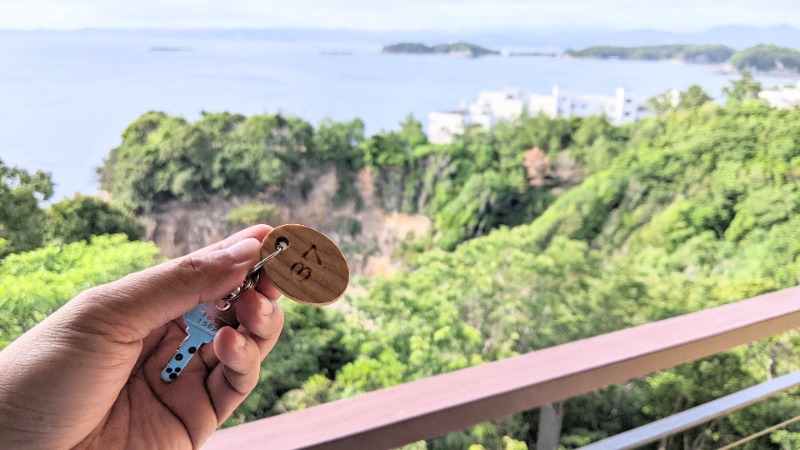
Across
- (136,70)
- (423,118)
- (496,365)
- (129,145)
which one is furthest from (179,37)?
(496,365)

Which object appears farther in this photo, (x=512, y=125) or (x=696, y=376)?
(x=512, y=125)

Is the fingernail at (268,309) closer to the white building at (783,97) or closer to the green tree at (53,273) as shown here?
the green tree at (53,273)

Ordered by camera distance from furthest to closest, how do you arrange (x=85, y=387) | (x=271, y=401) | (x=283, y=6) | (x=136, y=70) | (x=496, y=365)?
(x=283, y=6) < (x=136, y=70) < (x=271, y=401) < (x=496, y=365) < (x=85, y=387)

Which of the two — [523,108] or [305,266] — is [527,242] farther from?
[305,266]

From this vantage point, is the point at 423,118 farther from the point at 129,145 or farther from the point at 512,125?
the point at 129,145

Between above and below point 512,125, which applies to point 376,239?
below

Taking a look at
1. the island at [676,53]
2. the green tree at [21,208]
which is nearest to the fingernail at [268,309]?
the green tree at [21,208]
